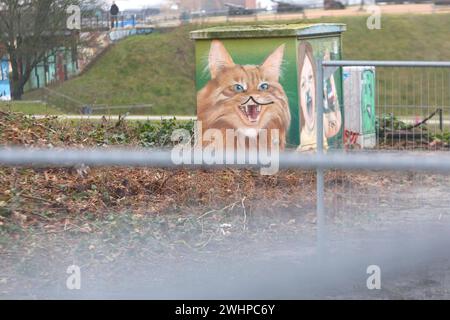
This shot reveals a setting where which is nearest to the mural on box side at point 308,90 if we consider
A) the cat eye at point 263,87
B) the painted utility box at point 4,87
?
the cat eye at point 263,87

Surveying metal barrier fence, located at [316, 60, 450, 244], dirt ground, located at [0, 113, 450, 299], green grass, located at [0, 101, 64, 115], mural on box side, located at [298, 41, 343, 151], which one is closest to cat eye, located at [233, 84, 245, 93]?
mural on box side, located at [298, 41, 343, 151]

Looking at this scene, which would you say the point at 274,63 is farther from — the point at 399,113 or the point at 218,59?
the point at 399,113

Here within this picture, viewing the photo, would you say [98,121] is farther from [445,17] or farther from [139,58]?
[445,17]

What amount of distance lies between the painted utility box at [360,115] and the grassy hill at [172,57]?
30.5 meters

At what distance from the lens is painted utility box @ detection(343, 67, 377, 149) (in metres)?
5.09

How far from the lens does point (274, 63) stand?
1001cm

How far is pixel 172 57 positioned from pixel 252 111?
33.8 metres

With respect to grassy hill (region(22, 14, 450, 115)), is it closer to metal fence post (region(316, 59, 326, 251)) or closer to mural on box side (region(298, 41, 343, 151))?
mural on box side (region(298, 41, 343, 151))

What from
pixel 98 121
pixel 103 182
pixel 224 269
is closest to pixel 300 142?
pixel 98 121

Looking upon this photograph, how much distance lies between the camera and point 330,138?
5.38 m

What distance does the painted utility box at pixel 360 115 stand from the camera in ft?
16.7

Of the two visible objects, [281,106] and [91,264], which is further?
[281,106]

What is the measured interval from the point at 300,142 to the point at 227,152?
548cm

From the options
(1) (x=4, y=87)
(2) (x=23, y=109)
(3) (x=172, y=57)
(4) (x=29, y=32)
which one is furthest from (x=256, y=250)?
(3) (x=172, y=57)
